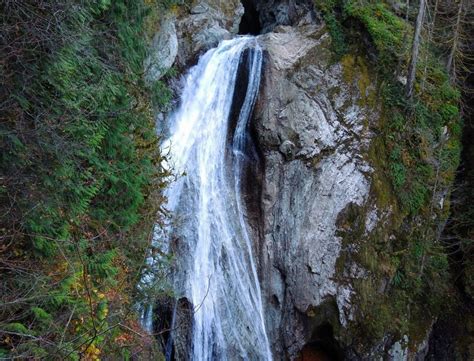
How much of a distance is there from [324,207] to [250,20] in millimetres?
10937

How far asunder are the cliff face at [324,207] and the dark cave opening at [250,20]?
5.86 metres

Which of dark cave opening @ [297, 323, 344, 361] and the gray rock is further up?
the gray rock

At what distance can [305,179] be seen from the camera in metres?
10.7

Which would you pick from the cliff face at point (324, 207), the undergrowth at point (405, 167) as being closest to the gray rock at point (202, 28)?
the cliff face at point (324, 207)

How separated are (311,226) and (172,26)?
679cm

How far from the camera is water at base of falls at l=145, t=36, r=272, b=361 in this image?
8.97m

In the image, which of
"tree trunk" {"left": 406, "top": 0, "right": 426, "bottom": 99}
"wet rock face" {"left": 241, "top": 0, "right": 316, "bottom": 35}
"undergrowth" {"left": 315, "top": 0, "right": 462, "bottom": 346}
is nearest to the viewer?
"undergrowth" {"left": 315, "top": 0, "right": 462, "bottom": 346}

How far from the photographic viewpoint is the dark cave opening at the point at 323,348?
34.0ft

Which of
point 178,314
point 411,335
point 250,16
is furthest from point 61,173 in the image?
point 250,16

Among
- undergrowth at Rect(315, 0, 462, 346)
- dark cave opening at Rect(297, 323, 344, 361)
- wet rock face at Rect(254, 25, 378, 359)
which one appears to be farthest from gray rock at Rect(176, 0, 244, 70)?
dark cave opening at Rect(297, 323, 344, 361)

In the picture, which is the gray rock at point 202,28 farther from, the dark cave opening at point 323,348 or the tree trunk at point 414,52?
the dark cave opening at point 323,348

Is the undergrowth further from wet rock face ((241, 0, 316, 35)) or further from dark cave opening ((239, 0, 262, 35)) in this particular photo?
dark cave opening ((239, 0, 262, 35))

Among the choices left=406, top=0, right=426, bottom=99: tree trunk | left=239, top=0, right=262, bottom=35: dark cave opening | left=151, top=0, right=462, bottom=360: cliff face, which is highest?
left=239, top=0, right=262, bottom=35: dark cave opening

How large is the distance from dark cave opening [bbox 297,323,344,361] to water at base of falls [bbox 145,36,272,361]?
1.68 m
